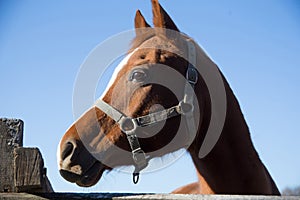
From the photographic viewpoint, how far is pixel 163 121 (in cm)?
356

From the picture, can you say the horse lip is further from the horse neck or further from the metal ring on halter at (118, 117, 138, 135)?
the horse neck

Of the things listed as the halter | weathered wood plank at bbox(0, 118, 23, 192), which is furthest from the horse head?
weathered wood plank at bbox(0, 118, 23, 192)

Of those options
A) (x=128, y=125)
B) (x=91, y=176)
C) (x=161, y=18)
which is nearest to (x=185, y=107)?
(x=128, y=125)

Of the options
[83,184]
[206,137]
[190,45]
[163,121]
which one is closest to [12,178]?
[83,184]

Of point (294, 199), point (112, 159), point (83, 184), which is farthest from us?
point (112, 159)

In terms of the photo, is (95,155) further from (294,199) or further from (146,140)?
(294,199)

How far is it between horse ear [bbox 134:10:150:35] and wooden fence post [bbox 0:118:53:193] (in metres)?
1.97

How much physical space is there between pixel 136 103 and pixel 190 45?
752 mm

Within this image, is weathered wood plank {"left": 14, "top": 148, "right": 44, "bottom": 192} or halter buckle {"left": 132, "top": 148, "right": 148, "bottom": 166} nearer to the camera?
weathered wood plank {"left": 14, "top": 148, "right": 44, "bottom": 192}

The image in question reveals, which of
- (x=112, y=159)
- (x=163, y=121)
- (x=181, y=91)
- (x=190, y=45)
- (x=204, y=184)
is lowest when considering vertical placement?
(x=204, y=184)

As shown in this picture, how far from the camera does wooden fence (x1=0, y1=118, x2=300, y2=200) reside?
215 centimetres

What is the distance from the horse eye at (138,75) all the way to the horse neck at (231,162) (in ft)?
1.59

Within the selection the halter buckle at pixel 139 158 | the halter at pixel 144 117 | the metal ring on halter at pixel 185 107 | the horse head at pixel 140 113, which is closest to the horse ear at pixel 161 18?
the horse head at pixel 140 113

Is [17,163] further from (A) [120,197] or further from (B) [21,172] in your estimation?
(A) [120,197]
